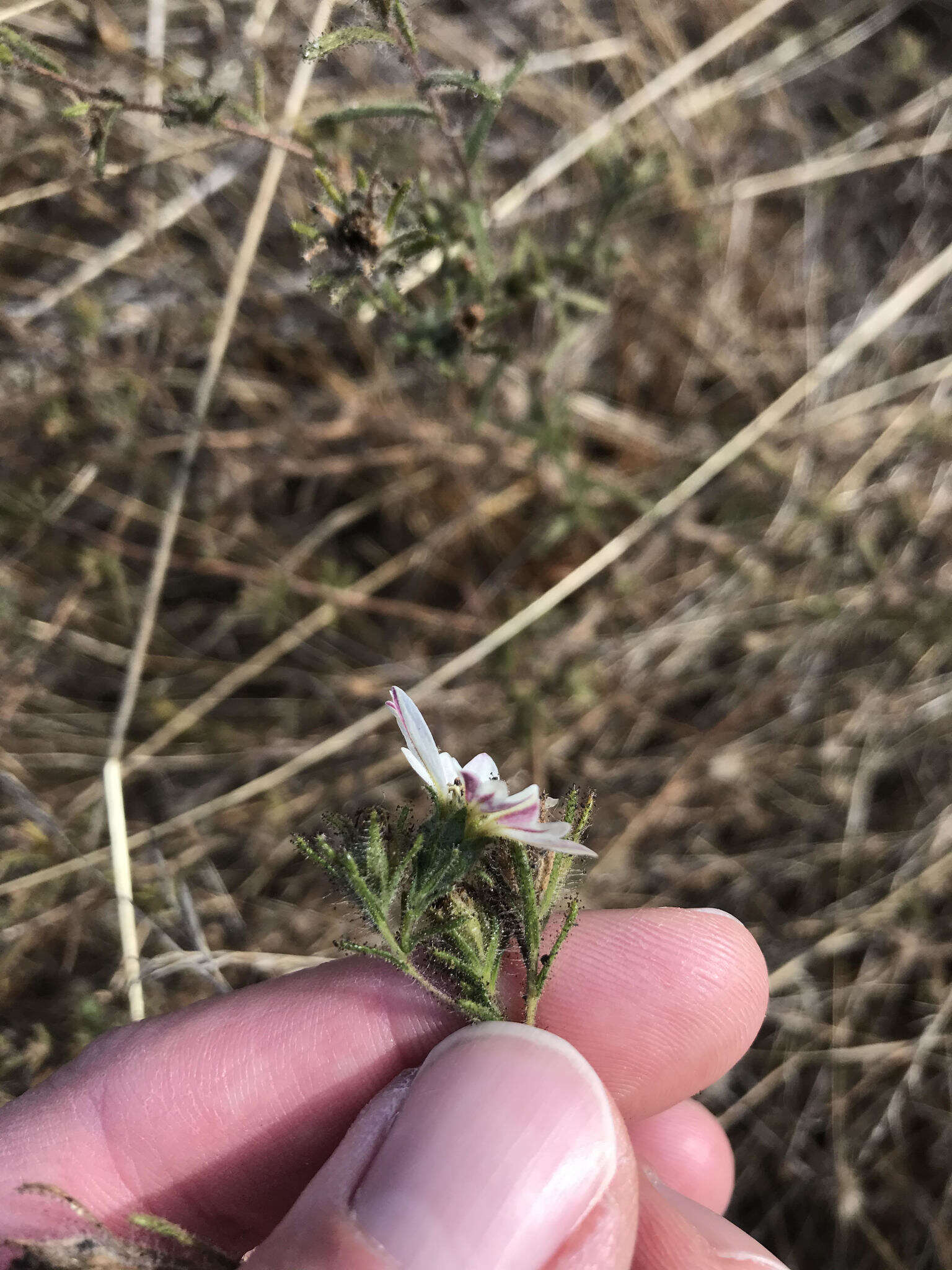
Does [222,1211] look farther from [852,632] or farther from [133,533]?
[852,632]

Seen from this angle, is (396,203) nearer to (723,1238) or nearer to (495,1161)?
(495,1161)

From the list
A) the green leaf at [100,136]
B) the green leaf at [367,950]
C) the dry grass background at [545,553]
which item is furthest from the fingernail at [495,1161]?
the green leaf at [100,136]

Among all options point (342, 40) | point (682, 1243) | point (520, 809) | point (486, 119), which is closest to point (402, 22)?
point (342, 40)

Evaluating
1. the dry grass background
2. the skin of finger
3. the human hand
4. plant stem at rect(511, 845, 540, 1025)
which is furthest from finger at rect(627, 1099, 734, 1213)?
plant stem at rect(511, 845, 540, 1025)

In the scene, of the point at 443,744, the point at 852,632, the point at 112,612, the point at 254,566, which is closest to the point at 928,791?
the point at 852,632

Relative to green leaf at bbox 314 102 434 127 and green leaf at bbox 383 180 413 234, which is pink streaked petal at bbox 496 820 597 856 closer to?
green leaf at bbox 383 180 413 234
